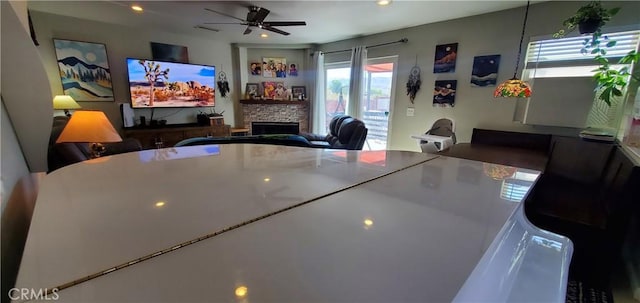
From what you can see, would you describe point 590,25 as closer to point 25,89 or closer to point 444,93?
point 444,93

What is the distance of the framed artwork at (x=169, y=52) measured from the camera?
15.0 ft

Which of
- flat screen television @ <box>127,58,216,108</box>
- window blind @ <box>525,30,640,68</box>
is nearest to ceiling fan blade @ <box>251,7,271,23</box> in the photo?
flat screen television @ <box>127,58,216,108</box>

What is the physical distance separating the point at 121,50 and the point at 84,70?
63 centimetres

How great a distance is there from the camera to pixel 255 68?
568cm

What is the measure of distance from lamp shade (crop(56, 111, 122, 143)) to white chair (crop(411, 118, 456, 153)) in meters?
3.25

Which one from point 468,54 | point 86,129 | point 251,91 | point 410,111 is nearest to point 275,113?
point 251,91

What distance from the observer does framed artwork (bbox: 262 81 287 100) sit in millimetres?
5734

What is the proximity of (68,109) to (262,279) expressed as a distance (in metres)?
4.91

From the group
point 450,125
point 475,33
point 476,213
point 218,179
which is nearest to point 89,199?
point 218,179

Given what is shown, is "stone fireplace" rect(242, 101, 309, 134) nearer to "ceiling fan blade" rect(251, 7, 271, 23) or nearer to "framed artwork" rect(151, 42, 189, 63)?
"framed artwork" rect(151, 42, 189, 63)

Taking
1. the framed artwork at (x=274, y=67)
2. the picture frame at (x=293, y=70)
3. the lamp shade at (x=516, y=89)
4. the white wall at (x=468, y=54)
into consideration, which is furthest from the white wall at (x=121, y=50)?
the lamp shade at (x=516, y=89)

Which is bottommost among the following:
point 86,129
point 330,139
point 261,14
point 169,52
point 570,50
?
point 330,139

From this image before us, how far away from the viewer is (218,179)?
3.92 feet

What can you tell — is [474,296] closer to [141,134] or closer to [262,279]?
[262,279]
